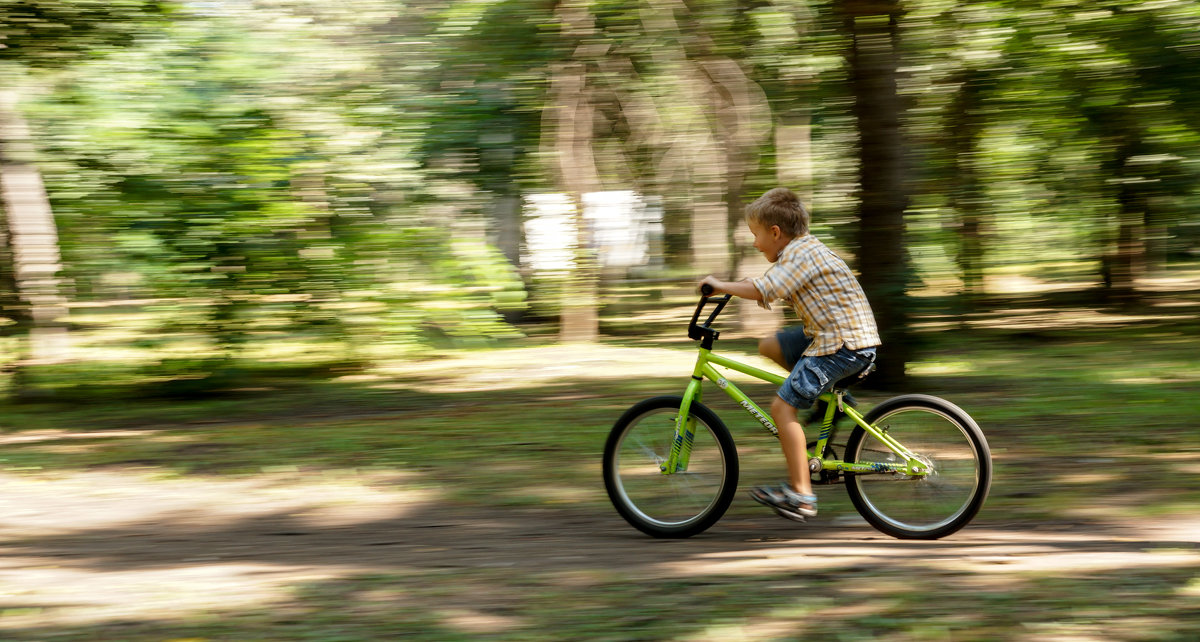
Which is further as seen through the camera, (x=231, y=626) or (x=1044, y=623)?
(x=231, y=626)

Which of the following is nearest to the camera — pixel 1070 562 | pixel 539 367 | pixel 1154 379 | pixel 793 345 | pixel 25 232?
pixel 1070 562

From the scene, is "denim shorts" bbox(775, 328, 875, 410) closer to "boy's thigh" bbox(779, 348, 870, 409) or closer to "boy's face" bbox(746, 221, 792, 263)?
"boy's thigh" bbox(779, 348, 870, 409)

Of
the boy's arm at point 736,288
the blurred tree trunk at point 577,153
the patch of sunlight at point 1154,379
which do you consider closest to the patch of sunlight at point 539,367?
the blurred tree trunk at point 577,153

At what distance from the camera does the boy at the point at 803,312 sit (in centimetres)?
560

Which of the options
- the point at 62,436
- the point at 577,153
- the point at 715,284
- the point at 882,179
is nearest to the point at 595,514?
the point at 715,284

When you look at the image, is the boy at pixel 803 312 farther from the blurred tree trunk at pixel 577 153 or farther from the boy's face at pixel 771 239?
the blurred tree trunk at pixel 577 153

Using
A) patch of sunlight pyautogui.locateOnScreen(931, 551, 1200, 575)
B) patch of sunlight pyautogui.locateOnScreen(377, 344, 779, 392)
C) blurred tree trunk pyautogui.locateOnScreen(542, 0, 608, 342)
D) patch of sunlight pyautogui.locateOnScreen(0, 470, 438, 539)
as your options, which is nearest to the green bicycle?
patch of sunlight pyautogui.locateOnScreen(931, 551, 1200, 575)

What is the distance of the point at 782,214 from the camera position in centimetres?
573

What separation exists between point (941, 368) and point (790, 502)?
7.76 meters

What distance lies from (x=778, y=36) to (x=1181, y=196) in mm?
8283

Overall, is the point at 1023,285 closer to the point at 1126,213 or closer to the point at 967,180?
the point at 1126,213

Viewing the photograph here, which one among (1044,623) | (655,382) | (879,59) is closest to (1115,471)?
(1044,623)

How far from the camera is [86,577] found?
5656mm

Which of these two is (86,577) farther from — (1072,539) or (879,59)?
(879,59)
